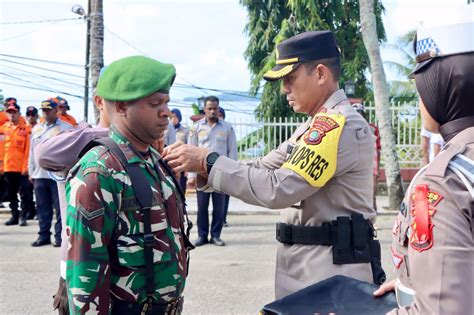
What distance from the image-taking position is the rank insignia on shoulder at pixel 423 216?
4.16ft

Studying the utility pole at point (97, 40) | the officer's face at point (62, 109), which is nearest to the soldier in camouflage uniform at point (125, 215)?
the officer's face at point (62, 109)

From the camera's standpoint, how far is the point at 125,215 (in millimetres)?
1837

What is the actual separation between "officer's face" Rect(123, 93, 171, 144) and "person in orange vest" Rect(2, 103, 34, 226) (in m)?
7.50

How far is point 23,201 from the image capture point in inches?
364

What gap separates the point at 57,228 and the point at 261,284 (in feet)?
10.4

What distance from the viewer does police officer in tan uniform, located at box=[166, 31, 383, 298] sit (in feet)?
7.31

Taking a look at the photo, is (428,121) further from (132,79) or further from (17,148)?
(17,148)

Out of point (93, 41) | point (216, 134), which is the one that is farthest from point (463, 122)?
point (93, 41)

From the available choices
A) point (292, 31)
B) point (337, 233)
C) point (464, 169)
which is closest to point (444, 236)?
point (464, 169)

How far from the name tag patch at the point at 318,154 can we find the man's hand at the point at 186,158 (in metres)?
0.35

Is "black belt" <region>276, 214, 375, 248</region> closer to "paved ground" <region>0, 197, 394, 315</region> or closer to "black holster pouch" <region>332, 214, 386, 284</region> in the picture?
"black holster pouch" <region>332, 214, 386, 284</region>

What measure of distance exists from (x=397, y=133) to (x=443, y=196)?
11.8m

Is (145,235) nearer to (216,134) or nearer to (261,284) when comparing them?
(261,284)

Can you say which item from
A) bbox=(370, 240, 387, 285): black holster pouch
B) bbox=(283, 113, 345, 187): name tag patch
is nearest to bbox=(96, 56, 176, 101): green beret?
bbox=(283, 113, 345, 187): name tag patch
